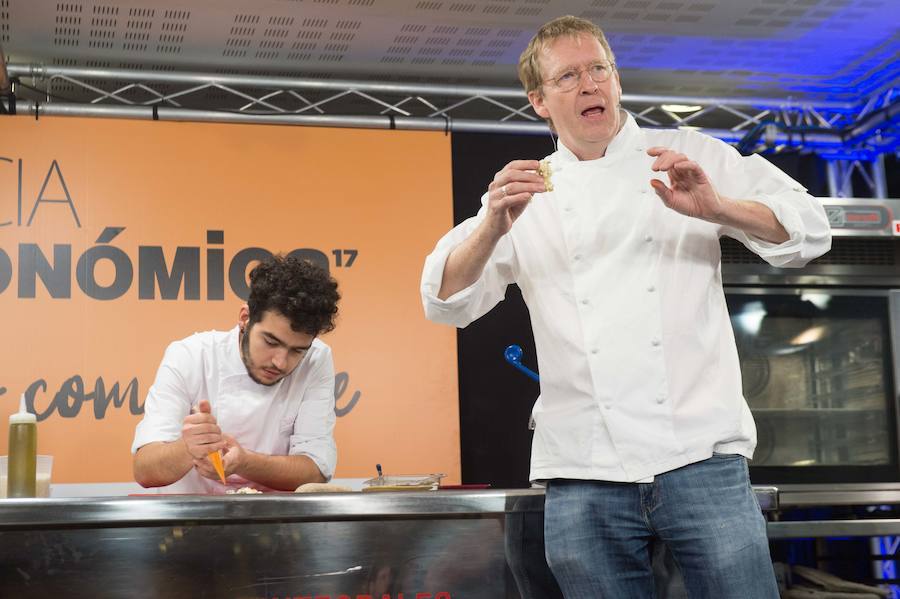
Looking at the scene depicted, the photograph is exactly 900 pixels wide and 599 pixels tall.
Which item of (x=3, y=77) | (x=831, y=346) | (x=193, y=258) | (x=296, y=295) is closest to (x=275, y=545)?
(x=296, y=295)

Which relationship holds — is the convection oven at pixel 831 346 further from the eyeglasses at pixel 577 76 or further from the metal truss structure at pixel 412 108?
the eyeglasses at pixel 577 76

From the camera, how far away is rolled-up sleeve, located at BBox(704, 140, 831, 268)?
1555 mm

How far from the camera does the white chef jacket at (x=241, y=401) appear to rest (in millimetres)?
2768

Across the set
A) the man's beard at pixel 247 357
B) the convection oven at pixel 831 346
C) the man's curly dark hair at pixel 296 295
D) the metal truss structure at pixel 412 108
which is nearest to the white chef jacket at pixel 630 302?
the man's curly dark hair at pixel 296 295

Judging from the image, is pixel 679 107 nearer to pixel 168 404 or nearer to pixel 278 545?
pixel 168 404

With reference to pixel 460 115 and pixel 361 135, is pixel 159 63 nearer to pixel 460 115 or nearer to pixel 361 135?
pixel 361 135

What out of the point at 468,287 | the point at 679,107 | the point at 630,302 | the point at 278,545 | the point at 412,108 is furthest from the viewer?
the point at 412,108

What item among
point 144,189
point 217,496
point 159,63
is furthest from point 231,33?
point 217,496

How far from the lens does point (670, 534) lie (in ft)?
4.88

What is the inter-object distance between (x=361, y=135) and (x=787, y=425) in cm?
203

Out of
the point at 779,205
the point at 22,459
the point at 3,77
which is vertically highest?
the point at 3,77

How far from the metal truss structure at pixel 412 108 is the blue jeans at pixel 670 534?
280 cm

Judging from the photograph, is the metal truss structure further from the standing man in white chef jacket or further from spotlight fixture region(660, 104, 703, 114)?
the standing man in white chef jacket

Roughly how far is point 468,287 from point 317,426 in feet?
4.14
